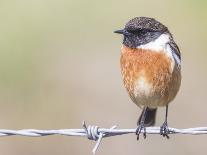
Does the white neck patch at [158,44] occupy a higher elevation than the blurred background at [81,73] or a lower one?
higher

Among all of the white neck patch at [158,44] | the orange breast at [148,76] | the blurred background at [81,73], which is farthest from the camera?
the blurred background at [81,73]

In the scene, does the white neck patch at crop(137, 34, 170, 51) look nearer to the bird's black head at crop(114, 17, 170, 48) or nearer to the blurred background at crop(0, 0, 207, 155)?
the bird's black head at crop(114, 17, 170, 48)

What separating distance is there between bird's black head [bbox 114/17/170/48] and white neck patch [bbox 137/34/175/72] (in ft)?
0.12

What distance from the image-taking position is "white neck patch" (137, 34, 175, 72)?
7.55 m

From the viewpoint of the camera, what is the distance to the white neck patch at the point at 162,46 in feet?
24.8

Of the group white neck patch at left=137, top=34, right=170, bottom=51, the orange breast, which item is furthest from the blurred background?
white neck patch at left=137, top=34, right=170, bottom=51

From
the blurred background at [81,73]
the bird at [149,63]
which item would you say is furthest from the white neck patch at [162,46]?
the blurred background at [81,73]

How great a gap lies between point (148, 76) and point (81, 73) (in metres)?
3.91

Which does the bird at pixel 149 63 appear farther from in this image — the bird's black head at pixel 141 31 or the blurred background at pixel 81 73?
the blurred background at pixel 81 73

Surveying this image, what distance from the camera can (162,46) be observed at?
7598mm

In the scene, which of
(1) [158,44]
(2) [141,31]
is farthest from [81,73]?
(1) [158,44]

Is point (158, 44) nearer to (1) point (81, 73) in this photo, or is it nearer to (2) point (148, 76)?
(2) point (148, 76)

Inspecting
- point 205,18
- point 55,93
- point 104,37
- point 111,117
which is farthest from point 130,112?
point 205,18

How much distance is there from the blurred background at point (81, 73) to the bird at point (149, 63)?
6.70 ft
